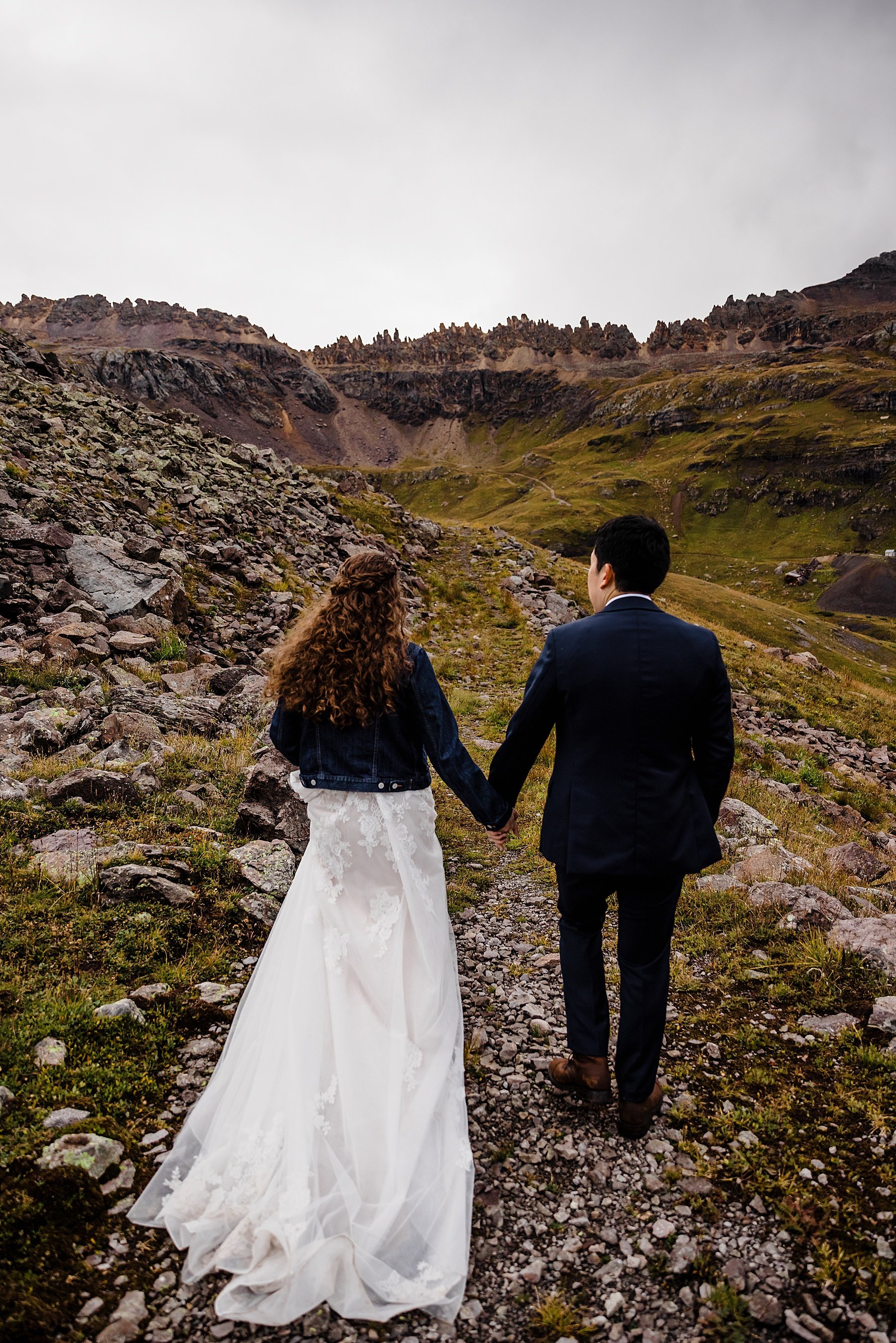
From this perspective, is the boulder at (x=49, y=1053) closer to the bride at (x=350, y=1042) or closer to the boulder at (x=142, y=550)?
the bride at (x=350, y=1042)

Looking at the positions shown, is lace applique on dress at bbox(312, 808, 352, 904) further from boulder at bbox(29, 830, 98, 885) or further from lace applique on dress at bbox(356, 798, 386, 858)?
boulder at bbox(29, 830, 98, 885)

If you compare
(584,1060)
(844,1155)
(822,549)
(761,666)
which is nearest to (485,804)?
(584,1060)

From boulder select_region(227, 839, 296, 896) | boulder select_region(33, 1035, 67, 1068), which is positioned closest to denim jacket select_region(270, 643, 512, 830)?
boulder select_region(33, 1035, 67, 1068)

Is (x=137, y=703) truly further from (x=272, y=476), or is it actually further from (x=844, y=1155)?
(x=272, y=476)

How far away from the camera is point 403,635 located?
5.04m

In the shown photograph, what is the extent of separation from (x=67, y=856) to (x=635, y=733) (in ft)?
21.8

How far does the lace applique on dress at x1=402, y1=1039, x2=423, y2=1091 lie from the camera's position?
4.48 m

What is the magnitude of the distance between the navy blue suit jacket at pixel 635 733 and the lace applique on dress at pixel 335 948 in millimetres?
1777

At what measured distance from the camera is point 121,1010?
540cm

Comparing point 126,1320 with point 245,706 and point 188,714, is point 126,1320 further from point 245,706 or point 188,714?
point 245,706

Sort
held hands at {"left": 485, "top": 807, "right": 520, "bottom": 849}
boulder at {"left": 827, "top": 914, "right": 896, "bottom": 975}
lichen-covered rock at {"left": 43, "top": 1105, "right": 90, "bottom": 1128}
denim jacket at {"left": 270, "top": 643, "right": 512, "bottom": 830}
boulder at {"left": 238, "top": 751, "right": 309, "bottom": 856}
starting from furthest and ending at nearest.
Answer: boulder at {"left": 238, "top": 751, "right": 309, "bottom": 856} < boulder at {"left": 827, "top": 914, "right": 896, "bottom": 975} < held hands at {"left": 485, "top": 807, "right": 520, "bottom": 849} < denim jacket at {"left": 270, "top": 643, "right": 512, "bottom": 830} < lichen-covered rock at {"left": 43, "top": 1105, "right": 90, "bottom": 1128}

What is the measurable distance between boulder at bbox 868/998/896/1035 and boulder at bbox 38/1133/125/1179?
20.3 feet

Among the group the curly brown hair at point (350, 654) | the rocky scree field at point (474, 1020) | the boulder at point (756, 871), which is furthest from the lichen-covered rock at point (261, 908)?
the boulder at point (756, 871)

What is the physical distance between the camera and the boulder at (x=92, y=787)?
8422 mm
